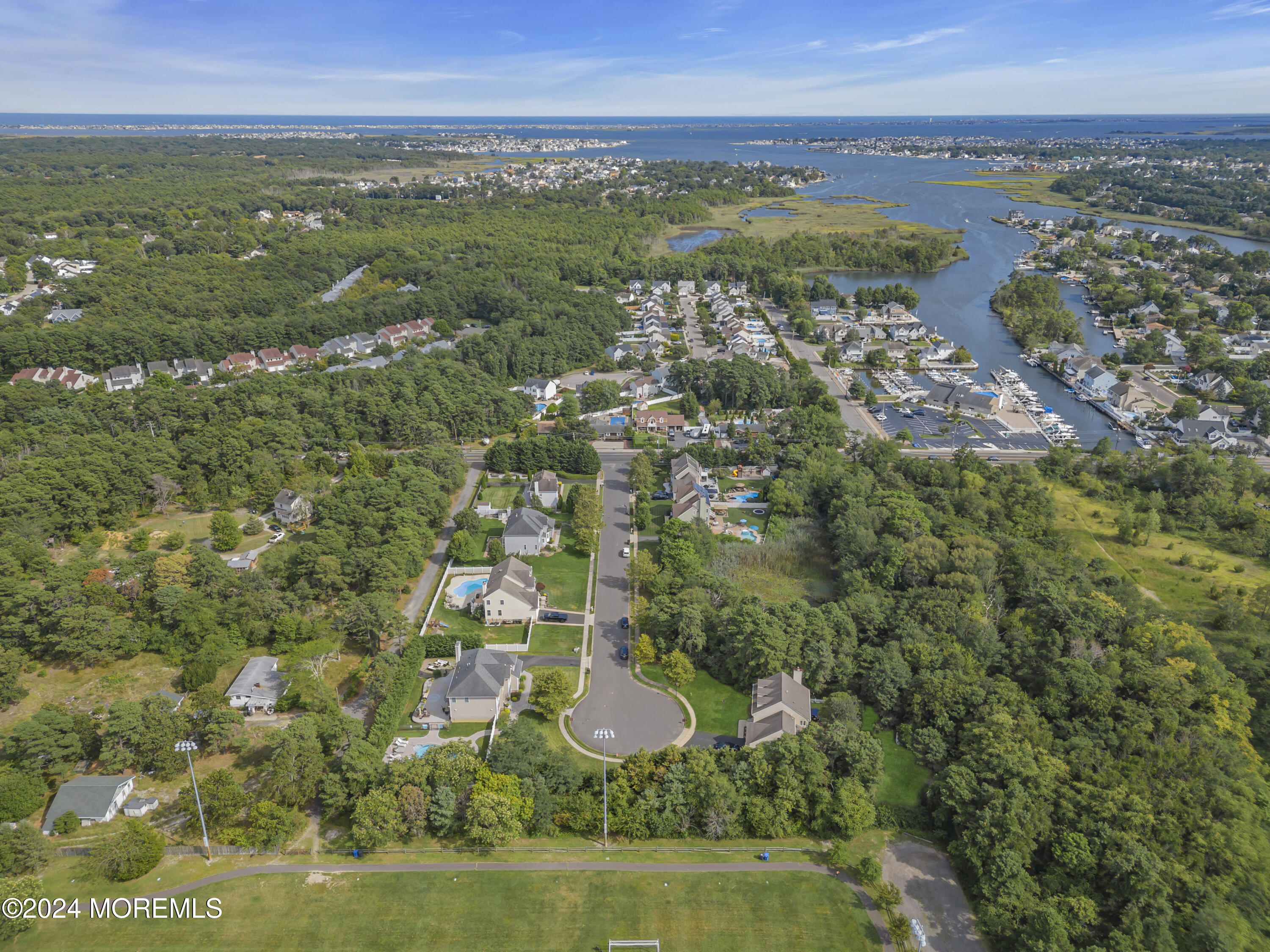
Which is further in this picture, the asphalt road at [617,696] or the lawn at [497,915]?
the asphalt road at [617,696]

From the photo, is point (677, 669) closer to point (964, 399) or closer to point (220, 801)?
point (220, 801)

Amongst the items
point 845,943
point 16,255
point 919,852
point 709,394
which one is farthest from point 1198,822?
point 16,255

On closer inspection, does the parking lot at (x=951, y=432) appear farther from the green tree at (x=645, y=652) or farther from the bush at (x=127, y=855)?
the bush at (x=127, y=855)

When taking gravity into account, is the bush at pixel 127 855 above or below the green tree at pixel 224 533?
below

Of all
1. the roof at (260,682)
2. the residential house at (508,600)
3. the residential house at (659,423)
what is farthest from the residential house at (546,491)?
the roof at (260,682)

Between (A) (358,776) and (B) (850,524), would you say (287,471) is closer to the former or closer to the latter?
Answer: (A) (358,776)

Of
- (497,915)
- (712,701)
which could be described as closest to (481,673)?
(497,915)
